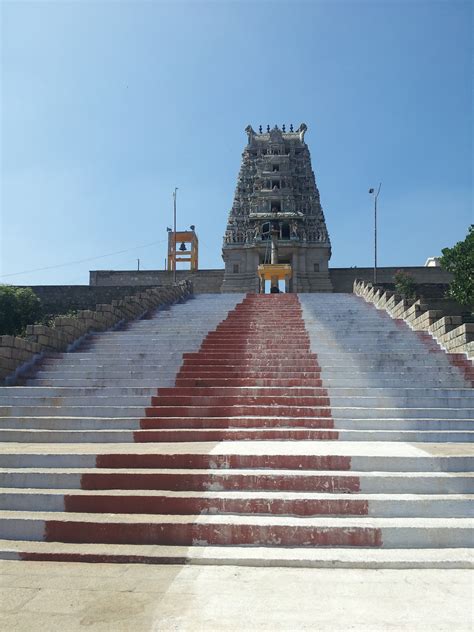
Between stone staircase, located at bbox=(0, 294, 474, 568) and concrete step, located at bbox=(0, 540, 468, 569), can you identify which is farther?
stone staircase, located at bbox=(0, 294, 474, 568)

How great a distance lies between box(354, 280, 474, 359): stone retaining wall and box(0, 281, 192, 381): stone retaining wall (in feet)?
24.3

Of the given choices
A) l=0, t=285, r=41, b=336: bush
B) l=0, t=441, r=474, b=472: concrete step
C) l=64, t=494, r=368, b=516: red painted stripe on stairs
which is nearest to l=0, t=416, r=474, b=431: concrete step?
l=0, t=441, r=474, b=472: concrete step

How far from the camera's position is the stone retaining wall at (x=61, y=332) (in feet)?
30.7

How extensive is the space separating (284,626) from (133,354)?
783 cm

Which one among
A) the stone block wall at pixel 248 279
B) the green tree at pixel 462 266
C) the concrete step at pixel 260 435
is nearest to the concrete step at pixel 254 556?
the concrete step at pixel 260 435

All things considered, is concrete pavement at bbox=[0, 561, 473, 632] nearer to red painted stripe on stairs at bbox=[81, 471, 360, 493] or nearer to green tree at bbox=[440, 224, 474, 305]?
red painted stripe on stairs at bbox=[81, 471, 360, 493]

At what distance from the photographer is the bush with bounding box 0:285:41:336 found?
2434cm

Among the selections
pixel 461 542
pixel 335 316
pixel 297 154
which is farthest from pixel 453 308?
pixel 461 542

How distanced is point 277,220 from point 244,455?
112 feet

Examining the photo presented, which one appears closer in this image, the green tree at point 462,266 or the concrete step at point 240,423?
the concrete step at point 240,423

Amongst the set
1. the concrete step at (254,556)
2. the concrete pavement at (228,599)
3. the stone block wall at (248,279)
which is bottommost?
the concrete pavement at (228,599)

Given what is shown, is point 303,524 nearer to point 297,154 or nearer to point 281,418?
point 281,418

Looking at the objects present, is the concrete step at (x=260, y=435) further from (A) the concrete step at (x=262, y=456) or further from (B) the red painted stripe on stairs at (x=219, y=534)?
(B) the red painted stripe on stairs at (x=219, y=534)

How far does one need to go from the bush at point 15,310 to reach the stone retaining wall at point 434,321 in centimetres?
1675
